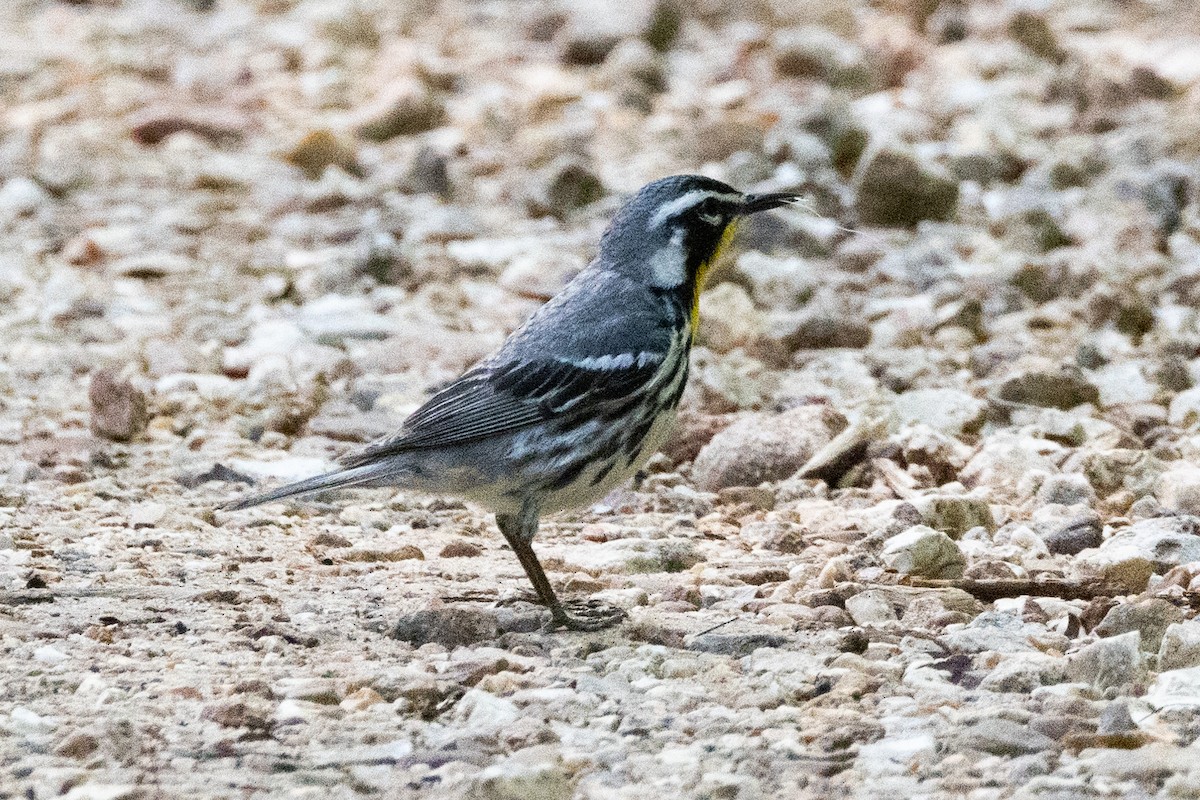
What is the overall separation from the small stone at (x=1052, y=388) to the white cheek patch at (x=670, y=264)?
1.77m

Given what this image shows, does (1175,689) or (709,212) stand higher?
(709,212)

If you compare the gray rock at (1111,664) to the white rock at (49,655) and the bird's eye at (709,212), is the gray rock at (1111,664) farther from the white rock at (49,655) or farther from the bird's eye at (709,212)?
the white rock at (49,655)

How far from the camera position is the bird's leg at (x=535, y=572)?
5.37 metres

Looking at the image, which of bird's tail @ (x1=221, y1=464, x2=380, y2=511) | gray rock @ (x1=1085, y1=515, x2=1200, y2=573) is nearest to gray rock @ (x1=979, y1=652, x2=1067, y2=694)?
gray rock @ (x1=1085, y1=515, x2=1200, y2=573)

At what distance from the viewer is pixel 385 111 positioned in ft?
38.7

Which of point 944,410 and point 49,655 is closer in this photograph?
point 49,655

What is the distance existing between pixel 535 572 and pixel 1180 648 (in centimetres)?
202

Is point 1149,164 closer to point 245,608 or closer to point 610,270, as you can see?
point 610,270

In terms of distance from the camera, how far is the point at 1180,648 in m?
4.65

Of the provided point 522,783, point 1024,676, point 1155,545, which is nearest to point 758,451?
point 1155,545

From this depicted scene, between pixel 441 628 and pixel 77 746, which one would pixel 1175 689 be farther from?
pixel 77 746

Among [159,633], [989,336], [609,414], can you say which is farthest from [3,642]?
[989,336]

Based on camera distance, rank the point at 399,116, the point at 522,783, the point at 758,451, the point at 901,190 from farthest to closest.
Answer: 1. the point at 399,116
2. the point at 901,190
3. the point at 758,451
4. the point at 522,783

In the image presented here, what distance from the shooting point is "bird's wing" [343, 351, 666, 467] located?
584 centimetres
